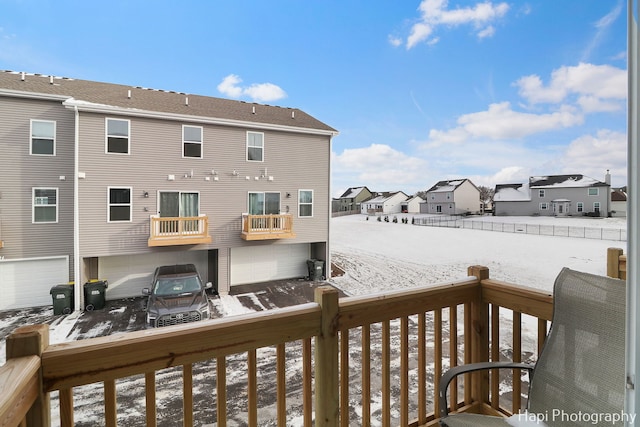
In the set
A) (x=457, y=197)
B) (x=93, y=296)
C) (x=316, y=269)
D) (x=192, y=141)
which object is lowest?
(x=93, y=296)

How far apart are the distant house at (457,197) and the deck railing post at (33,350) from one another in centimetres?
2109

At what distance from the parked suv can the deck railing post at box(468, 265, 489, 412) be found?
381 cm

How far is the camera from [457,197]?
20.5 m

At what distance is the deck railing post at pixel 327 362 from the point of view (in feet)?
3.35

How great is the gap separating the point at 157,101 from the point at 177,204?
2.27m

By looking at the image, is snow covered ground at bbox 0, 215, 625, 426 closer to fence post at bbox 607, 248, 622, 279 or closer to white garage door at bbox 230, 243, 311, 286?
fence post at bbox 607, 248, 622, 279

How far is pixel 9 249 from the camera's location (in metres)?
5.42

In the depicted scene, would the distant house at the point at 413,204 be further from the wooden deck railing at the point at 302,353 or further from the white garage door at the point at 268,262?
the wooden deck railing at the point at 302,353

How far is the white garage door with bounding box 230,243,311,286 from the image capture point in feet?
23.4

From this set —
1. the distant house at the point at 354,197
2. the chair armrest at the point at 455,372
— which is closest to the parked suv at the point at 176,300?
the chair armrest at the point at 455,372

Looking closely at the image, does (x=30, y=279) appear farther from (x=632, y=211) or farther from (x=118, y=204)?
(x=632, y=211)

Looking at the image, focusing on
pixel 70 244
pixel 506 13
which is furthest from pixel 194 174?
pixel 506 13

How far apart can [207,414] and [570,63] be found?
4.28 m

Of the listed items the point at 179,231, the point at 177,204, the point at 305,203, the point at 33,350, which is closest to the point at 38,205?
the point at 177,204
